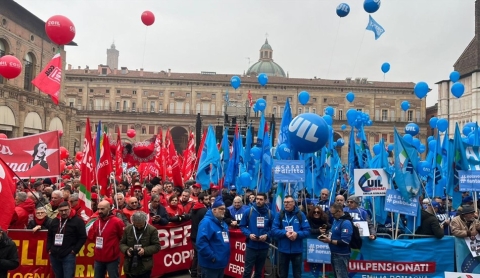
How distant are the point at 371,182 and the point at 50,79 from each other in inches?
290

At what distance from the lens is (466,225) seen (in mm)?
6805

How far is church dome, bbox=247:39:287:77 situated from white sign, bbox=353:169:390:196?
6979 centimetres

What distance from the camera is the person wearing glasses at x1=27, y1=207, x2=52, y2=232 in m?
7.04

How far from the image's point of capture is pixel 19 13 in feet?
106

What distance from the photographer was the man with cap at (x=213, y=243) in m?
5.84

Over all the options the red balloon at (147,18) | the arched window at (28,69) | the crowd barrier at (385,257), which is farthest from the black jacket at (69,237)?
the arched window at (28,69)

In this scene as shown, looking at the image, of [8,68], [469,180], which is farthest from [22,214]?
[8,68]

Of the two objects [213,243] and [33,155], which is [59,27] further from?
[213,243]

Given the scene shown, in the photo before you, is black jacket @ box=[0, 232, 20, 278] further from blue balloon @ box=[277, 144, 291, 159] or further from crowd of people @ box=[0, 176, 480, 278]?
blue balloon @ box=[277, 144, 291, 159]

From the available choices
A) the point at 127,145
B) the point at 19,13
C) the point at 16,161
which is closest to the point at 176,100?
the point at 19,13

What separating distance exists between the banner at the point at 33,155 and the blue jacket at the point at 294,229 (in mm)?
3847

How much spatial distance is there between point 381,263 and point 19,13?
31621mm

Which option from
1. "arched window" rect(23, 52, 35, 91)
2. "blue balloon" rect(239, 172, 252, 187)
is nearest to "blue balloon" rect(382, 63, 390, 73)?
"blue balloon" rect(239, 172, 252, 187)

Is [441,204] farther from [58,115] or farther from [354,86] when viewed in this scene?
[354,86]
